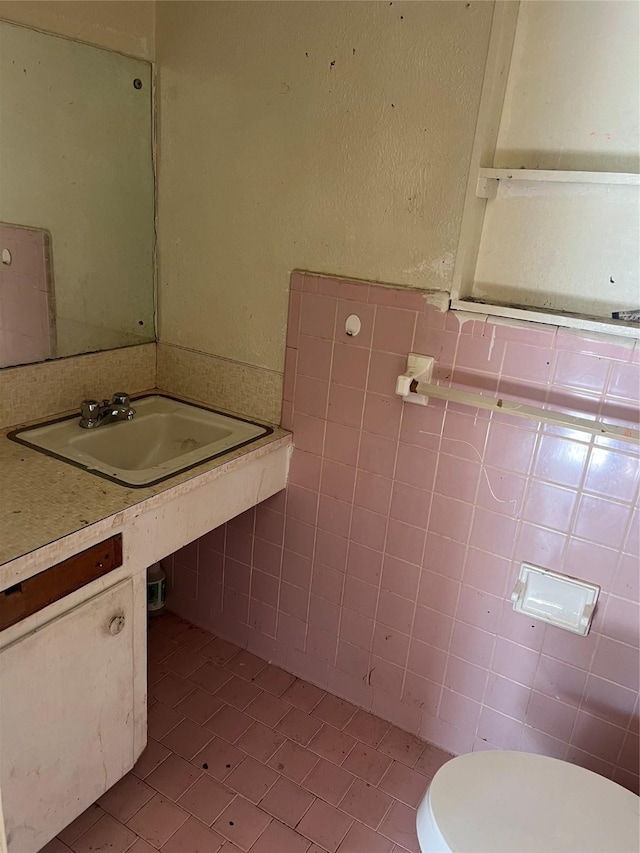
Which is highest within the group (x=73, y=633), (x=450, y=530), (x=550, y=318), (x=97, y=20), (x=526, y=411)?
(x=97, y=20)

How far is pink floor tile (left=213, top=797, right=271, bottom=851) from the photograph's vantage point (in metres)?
1.44

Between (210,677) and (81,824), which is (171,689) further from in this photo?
(81,824)

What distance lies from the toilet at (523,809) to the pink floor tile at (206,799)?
0.61 metres

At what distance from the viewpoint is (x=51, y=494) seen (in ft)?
4.17

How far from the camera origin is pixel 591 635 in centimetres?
142

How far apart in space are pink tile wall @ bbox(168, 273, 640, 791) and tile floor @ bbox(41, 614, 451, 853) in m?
0.10

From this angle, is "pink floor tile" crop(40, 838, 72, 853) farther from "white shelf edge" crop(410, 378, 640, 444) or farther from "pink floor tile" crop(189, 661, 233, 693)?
"white shelf edge" crop(410, 378, 640, 444)

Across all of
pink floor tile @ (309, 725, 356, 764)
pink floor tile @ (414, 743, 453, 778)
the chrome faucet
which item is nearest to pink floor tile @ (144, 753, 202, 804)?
pink floor tile @ (309, 725, 356, 764)

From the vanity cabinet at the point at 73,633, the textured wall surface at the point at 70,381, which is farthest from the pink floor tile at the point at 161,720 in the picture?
the textured wall surface at the point at 70,381

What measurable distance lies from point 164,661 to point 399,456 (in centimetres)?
103

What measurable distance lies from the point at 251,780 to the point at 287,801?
0.11 metres

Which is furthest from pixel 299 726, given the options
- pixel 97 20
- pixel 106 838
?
pixel 97 20

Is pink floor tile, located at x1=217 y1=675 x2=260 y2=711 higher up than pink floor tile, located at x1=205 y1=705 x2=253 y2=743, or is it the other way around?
pink floor tile, located at x1=217 y1=675 x2=260 y2=711

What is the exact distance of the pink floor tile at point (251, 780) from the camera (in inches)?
61.3
